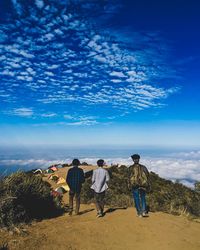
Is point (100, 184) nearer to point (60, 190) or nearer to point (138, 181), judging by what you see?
point (138, 181)

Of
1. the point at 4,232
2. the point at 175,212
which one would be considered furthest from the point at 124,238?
the point at 175,212

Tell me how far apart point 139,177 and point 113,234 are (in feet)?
8.11

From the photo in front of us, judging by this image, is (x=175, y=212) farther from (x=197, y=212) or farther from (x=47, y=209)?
(x=47, y=209)

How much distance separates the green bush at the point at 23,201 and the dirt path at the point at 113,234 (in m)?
0.69

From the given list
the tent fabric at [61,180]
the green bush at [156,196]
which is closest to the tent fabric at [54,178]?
the tent fabric at [61,180]

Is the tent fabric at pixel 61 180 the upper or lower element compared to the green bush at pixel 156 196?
upper

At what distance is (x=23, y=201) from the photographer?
37.6 ft

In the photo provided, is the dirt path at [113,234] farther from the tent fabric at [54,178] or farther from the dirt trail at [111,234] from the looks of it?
the tent fabric at [54,178]

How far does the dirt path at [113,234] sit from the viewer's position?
8328 millimetres

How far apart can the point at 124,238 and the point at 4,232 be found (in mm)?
3431

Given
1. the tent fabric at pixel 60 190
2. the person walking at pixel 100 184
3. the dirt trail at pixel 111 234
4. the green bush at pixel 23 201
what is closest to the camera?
the dirt trail at pixel 111 234

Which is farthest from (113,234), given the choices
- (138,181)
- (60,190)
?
(60,190)

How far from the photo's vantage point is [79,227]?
974 centimetres

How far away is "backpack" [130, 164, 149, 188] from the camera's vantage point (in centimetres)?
1098
